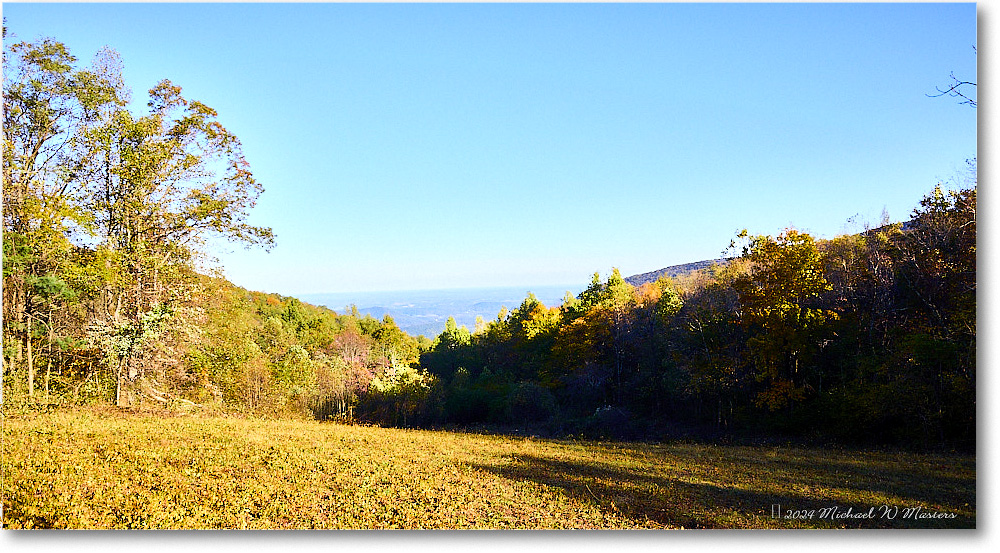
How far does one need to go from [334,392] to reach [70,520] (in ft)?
40.9

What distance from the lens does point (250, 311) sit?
17094mm

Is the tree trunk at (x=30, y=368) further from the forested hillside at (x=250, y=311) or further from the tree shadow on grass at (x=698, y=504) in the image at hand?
the tree shadow on grass at (x=698, y=504)

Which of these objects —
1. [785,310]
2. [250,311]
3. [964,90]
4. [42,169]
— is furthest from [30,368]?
[785,310]

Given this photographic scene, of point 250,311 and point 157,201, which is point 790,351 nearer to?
point 157,201

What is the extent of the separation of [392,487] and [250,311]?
530 inches

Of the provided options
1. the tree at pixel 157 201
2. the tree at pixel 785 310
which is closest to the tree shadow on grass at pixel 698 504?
the tree at pixel 157 201

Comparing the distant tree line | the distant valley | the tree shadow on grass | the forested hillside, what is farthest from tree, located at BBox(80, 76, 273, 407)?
the distant tree line

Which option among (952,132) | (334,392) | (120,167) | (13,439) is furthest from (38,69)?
(952,132)

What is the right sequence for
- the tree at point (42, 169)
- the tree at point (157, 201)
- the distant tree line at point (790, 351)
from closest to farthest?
1. the tree at point (42, 169)
2. the distant tree line at point (790, 351)
3. the tree at point (157, 201)

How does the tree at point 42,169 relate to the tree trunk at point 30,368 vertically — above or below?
above

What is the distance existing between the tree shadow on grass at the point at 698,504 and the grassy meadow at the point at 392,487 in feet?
0.06

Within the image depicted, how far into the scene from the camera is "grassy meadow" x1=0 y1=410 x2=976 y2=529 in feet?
16.0

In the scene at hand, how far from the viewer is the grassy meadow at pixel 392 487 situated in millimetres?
4879

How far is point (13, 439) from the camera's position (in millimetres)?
6293
